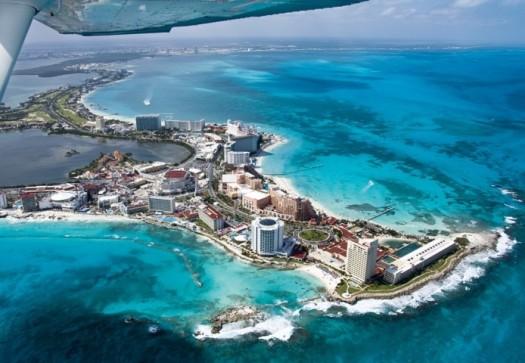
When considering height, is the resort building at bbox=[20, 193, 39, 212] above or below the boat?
above

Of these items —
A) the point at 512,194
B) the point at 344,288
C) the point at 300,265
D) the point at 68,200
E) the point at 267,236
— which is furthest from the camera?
the point at 512,194

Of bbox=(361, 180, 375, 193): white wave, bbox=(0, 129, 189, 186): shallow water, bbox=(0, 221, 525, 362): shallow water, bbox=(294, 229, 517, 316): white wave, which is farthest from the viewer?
bbox=(0, 129, 189, 186): shallow water

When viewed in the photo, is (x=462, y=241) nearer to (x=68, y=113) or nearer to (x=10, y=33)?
(x=10, y=33)

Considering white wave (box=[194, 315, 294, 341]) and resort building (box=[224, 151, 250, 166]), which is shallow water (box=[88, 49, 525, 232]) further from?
white wave (box=[194, 315, 294, 341])

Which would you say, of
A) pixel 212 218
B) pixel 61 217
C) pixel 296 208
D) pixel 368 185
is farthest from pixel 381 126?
pixel 61 217

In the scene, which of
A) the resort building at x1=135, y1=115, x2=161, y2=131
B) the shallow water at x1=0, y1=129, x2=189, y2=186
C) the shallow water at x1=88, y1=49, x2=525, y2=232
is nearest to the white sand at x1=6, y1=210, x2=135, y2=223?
the shallow water at x1=0, y1=129, x2=189, y2=186

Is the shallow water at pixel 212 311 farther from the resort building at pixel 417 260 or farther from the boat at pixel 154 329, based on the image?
the resort building at pixel 417 260

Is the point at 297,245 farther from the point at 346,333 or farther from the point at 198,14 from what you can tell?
the point at 198,14
